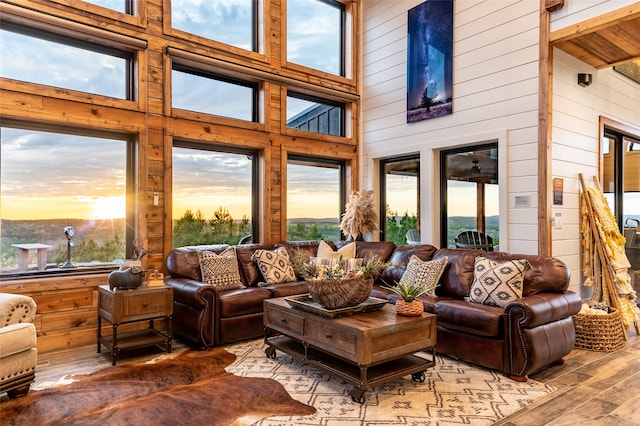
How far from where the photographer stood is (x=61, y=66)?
4.22m

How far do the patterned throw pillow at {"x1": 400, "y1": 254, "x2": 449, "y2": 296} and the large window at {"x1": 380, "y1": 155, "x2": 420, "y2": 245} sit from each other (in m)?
1.62

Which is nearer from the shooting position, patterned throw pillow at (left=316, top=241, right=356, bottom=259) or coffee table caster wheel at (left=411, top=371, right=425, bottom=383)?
coffee table caster wheel at (left=411, top=371, right=425, bottom=383)

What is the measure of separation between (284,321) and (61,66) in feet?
11.2

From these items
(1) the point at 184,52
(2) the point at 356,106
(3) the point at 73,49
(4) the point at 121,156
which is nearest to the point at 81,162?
(4) the point at 121,156

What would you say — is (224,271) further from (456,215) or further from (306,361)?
(456,215)

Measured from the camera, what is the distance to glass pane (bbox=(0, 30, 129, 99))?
3.95m

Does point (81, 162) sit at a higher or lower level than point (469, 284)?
higher

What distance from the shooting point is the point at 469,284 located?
4.09 m

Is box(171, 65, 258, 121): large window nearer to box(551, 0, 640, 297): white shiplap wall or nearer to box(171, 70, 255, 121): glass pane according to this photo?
box(171, 70, 255, 121): glass pane

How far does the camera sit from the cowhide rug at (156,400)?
260cm

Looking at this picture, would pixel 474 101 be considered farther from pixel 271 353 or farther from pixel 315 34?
pixel 271 353

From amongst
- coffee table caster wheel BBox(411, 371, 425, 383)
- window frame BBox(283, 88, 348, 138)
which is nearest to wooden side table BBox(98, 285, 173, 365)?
coffee table caster wheel BBox(411, 371, 425, 383)

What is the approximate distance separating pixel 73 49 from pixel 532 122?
4.87m

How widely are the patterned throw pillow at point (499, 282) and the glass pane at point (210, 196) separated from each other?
308cm
